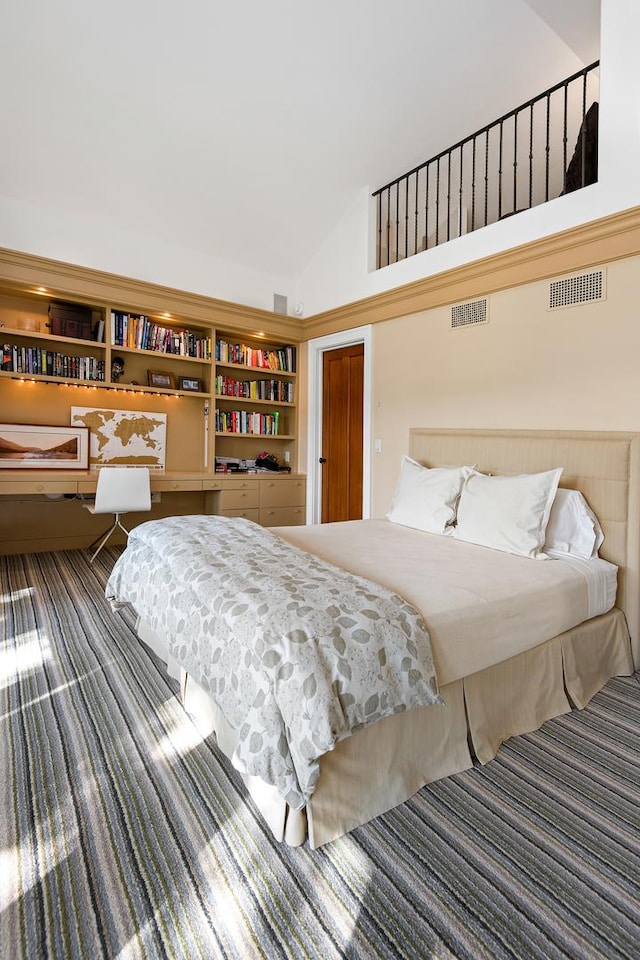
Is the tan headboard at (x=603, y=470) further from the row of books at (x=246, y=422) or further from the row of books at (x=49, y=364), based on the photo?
the row of books at (x=49, y=364)

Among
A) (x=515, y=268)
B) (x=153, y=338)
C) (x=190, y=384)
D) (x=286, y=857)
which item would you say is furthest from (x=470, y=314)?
(x=286, y=857)

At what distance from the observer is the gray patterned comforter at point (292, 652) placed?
49.6 inches

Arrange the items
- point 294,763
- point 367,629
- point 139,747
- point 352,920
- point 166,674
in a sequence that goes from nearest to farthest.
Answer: point 352,920
point 294,763
point 367,629
point 139,747
point 166,674

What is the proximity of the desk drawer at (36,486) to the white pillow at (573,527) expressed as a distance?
363 centimetres

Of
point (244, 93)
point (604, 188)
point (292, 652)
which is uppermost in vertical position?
point (244, 93)

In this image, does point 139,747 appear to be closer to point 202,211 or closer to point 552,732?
point 552,732

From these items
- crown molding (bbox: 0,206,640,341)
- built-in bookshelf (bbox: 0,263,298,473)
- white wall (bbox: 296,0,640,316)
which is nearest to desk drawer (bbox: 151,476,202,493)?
built-in bookshelf (bbox: 0,263,298,473)

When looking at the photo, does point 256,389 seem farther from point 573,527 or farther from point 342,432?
point 573,527

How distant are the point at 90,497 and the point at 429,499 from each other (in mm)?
3211

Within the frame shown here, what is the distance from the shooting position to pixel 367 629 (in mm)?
1430

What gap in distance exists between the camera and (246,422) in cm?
526

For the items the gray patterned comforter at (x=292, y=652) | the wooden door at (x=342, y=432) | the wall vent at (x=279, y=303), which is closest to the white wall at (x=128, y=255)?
the wall vent at (x=279, y=303)

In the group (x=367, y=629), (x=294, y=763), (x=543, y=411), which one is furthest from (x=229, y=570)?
(x=543, y=411)

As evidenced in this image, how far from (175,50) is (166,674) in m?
3.90
